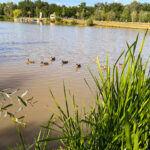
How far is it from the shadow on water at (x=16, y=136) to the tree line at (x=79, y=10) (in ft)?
241

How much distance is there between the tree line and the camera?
257 ft

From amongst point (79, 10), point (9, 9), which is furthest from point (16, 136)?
point (9, 9)

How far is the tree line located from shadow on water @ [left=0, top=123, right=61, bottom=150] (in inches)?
2888

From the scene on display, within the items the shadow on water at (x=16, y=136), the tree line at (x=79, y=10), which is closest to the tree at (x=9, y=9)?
the tree line at (x=79, y=10)

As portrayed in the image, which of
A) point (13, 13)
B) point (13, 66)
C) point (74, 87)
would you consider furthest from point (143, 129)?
point (13, 13)

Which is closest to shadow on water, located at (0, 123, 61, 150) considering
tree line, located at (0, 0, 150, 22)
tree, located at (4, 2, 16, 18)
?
tree line, located at (0, 0, 150, 22)

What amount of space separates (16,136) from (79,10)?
102m

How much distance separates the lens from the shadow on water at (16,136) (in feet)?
10.4

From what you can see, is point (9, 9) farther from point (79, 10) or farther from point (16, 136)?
point (16, 136)

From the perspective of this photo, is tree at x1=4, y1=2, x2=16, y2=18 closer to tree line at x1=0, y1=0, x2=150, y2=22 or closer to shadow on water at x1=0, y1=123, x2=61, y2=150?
tree line at x1=0, y1=0, x2=150, y2=22

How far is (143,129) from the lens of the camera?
3.61 ft

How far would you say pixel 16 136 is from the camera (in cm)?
343

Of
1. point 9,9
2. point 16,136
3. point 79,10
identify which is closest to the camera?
point 16,136

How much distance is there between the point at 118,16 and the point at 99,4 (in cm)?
3045
